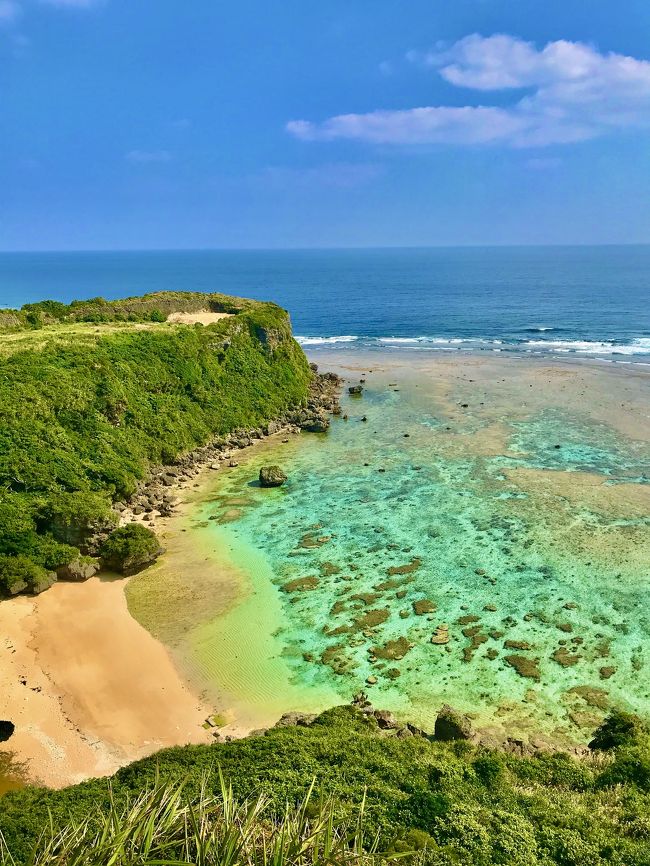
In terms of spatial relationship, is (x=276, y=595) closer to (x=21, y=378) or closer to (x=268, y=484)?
(x=268, y=484)

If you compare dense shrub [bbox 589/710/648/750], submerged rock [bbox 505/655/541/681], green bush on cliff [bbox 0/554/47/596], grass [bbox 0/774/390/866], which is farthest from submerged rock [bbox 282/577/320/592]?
grass [bbox 0/774/390/866]

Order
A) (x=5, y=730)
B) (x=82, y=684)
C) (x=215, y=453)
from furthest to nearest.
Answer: (x=215, y=453) → (x=82, y=684) → (x=5, y=730)

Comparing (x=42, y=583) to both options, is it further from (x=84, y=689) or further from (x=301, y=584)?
(x=301, y=584)

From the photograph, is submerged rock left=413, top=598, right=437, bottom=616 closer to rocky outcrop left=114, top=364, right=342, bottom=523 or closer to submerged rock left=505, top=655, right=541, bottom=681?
submerged rock left=505, top=655, right=541, bottom=681

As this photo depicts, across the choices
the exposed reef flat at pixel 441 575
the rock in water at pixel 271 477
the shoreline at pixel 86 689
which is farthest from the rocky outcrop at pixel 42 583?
the rock in water at pixel 271 477

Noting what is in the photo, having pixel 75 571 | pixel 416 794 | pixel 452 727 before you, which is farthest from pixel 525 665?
pixel 75 571

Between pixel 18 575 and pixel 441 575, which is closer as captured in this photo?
pixel 18 575
